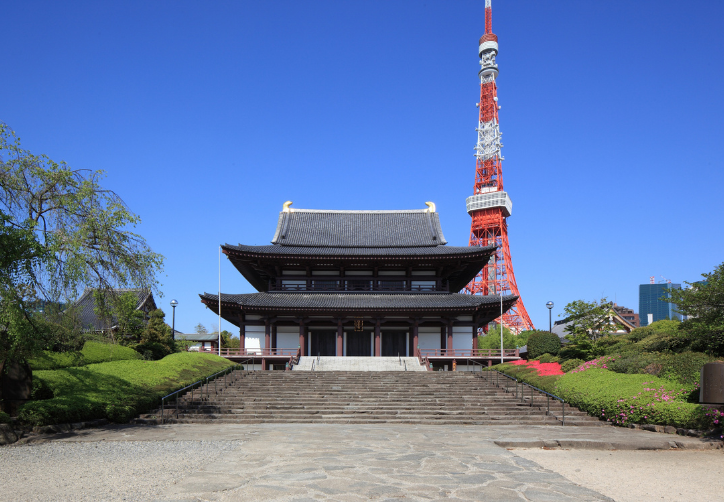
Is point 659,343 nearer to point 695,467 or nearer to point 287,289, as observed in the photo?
point 695,467

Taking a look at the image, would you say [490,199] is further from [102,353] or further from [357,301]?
[102,353]

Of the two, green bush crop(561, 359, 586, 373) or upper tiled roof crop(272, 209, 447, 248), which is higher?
upper tiled roof crop(272, 209, 447, 248)

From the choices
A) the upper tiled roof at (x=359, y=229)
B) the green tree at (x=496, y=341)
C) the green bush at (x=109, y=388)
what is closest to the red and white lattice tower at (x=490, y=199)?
the green tree at (x=496, y=341)

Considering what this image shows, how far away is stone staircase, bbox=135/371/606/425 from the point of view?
17.6 metres

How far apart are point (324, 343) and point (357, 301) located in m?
4.24

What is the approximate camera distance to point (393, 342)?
3491 centimetres

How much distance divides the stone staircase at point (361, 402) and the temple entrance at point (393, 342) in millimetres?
10257

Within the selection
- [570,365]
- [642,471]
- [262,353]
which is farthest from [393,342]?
[642,471]

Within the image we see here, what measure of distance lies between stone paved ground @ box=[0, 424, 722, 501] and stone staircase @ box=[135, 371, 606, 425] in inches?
106

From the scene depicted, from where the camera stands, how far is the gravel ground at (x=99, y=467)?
7523 mm

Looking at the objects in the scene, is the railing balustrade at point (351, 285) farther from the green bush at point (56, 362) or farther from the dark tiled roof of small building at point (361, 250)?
the green bush at point (56, 362)

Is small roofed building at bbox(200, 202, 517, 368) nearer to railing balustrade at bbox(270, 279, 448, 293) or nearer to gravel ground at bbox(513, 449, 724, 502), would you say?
railing balustrade at bbox(270, 279, 448, 293)

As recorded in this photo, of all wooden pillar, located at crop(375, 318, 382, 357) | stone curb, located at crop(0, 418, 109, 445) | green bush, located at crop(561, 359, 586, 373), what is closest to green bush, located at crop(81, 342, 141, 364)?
stone curb, located at crop(0, 418, 109, 445)

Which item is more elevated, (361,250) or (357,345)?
(361,250)
